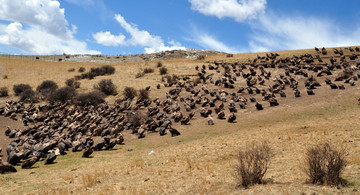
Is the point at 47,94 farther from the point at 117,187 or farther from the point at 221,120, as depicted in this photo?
the point at 117,187

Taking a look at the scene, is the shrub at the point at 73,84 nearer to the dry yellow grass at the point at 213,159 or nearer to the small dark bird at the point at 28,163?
the dry yellow grass at the point at 213,159

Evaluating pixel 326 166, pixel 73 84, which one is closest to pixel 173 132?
pixel 326 166

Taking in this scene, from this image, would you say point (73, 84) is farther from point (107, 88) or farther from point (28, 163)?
point (28, 163)

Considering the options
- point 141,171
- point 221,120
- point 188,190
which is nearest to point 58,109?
point 221,120

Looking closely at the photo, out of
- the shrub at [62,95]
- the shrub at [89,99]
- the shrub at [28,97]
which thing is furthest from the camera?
Result: the shrub at [28,97]

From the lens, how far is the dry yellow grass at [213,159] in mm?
10562

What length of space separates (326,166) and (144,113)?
2311cm

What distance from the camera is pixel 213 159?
14.7 meters

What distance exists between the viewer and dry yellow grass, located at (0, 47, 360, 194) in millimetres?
10562

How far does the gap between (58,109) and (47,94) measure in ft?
28.4

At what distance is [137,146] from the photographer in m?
20.4

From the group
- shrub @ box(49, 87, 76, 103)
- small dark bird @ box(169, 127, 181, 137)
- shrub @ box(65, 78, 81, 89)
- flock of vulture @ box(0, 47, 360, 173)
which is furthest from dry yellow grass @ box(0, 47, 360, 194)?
shrub @ box(65, 78, 81, 89)

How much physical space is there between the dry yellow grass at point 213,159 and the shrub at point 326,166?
370mm

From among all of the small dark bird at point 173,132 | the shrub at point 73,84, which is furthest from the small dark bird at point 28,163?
the shrub at point 73,84
